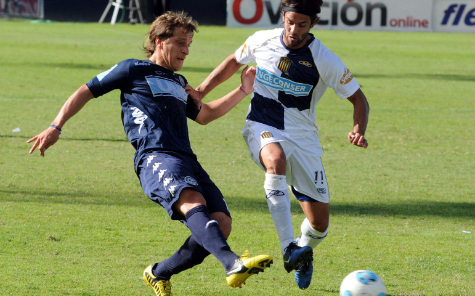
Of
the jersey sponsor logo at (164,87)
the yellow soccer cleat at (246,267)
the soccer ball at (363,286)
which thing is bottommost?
the soccer ball at (363,286)

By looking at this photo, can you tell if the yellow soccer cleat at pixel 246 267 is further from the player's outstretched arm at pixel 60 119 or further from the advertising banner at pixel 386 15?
the advertising banner at pixel 386 15

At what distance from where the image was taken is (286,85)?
4977 mm

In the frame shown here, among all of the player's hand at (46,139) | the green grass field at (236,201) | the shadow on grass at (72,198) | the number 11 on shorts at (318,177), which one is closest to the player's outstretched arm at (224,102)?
the number 11 on shorts at (318,177)

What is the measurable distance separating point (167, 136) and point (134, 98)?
37cm

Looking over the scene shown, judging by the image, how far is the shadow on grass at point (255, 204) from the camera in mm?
6852

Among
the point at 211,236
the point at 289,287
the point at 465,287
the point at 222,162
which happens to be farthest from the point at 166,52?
the point at 222,162

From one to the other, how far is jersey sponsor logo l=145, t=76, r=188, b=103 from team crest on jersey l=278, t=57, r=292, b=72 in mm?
818

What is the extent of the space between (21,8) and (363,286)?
35552mm

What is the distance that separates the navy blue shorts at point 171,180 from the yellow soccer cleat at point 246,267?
25.5 inches

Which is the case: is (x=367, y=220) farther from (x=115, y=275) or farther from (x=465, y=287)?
(x=115, y=275)

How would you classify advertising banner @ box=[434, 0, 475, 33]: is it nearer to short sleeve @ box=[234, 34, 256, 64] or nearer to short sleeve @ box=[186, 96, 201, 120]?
short sleeve @ box=[234, 34, 256, 64]

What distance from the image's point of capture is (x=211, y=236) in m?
3.85

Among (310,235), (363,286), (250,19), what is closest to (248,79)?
(310,235)

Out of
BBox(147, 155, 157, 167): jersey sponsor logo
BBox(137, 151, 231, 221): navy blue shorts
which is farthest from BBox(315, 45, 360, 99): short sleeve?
BBox(147, 155, 157, 167): jersey sponsor logo
